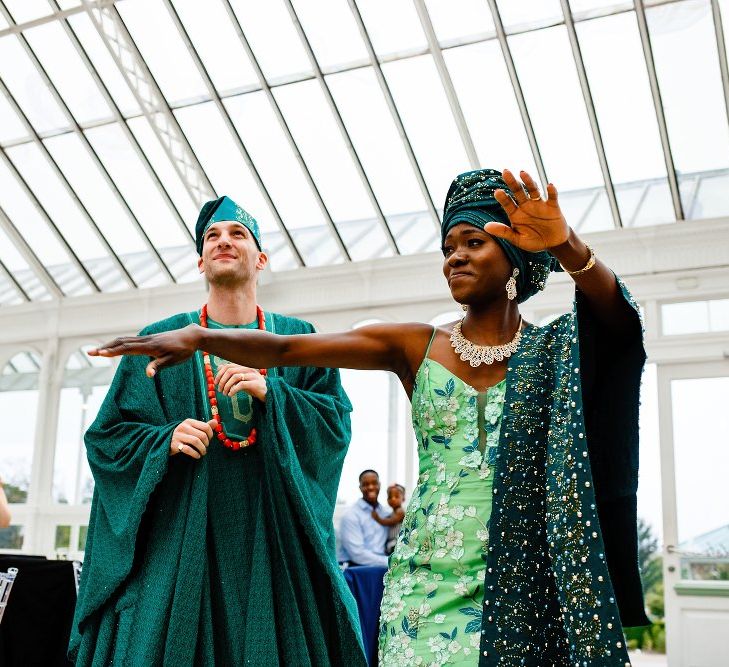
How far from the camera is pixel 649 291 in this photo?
26.4ft

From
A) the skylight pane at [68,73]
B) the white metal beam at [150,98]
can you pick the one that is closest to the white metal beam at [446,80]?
the white metal beam at [150,98]

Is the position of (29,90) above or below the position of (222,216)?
above

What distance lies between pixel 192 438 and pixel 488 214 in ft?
2.97

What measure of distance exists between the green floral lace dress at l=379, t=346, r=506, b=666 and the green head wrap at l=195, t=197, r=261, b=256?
3.81ft

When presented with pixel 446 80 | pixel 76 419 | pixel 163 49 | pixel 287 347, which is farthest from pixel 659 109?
pixel 76 419

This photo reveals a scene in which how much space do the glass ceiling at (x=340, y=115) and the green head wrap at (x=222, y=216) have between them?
5108mm

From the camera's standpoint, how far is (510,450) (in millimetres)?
1571

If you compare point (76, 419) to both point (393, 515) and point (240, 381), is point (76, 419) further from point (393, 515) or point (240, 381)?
point (240, 381)

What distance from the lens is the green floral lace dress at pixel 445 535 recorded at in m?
1.53

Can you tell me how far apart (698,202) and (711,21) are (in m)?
1.51

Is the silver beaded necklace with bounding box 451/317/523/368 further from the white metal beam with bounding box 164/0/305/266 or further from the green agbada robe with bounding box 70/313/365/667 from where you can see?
the white metal beam with bounding box 164/0/305/266

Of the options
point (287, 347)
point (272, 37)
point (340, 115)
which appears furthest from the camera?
point (340, 115)

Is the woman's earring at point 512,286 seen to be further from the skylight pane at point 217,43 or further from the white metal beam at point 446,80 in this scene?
the skylight pane at point 217,43

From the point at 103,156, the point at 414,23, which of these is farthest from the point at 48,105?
the point at 414,23
